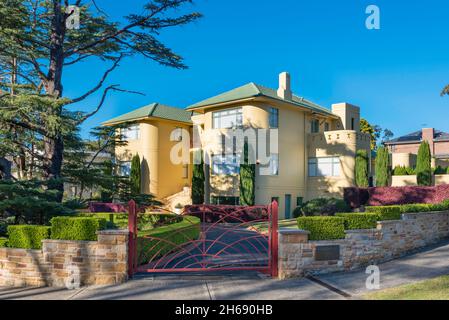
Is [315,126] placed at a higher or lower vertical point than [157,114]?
lower

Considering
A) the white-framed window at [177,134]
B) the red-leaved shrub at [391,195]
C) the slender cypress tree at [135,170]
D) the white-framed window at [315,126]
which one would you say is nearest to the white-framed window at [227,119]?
the white-framed window at [177,134]

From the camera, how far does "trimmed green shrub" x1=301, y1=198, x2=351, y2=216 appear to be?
24062 millimetres

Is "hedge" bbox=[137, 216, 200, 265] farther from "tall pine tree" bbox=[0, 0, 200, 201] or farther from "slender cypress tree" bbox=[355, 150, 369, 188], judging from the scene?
"slender cypress tree" bbox=[355, 150, 369, 188]

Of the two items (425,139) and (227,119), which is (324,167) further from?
(425,139)

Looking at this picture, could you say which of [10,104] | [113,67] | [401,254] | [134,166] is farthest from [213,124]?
[401,254]

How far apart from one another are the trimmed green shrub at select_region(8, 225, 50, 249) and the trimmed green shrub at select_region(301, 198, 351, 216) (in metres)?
18.7

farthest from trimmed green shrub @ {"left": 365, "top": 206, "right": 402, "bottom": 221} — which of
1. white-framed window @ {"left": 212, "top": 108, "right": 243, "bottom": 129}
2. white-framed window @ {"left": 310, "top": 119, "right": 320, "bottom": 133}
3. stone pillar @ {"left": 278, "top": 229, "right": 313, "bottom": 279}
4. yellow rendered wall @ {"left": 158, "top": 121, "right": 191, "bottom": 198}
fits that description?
yellow rendered wall @ {"left": 158, "top": 121, "right": 191, "bottom": 198}

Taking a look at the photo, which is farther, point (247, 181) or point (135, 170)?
point (135, 170)

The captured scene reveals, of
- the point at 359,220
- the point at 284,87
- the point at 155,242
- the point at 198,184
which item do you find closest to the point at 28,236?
the point at 155,242

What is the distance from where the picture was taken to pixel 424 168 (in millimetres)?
29031

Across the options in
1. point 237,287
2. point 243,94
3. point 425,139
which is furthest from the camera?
point 425,139

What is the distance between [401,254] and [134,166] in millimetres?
23353

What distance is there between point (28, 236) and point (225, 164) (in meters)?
19.3
